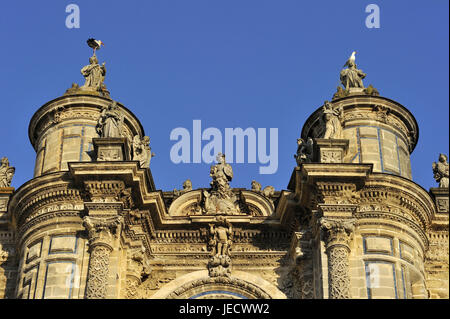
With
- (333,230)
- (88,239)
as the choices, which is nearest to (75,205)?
(88,239)

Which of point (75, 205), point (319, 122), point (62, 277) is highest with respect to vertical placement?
point (319, 122)

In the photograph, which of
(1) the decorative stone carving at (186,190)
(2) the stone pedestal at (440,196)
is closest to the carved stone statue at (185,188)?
(1) the decorative stone carving at (186,190)

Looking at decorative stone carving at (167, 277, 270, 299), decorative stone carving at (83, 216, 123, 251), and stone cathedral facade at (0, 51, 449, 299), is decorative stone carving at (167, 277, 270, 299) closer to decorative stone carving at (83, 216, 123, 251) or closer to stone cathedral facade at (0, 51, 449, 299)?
stone cathedral facade at (0, 51, 449, 299)

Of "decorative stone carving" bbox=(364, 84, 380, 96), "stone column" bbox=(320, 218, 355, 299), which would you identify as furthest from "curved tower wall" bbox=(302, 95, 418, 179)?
"stone column" bbox=(320, 218, 355, 299)

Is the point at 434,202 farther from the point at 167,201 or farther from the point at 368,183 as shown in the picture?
the point at 167,201

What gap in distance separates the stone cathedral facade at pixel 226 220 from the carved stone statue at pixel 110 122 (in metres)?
0.03

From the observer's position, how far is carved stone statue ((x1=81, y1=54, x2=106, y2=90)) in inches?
1161

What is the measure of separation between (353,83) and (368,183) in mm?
4658

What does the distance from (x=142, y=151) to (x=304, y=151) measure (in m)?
4.19

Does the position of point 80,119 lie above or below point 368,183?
above

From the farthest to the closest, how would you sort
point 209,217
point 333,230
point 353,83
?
point 353,83 → point 209,217 → point 333,230

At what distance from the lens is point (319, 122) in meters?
28.2

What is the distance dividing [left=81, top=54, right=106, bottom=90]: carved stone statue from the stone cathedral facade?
826 millimetres

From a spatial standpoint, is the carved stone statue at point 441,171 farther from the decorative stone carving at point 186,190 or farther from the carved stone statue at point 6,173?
the carved stone statue at point 6,173
